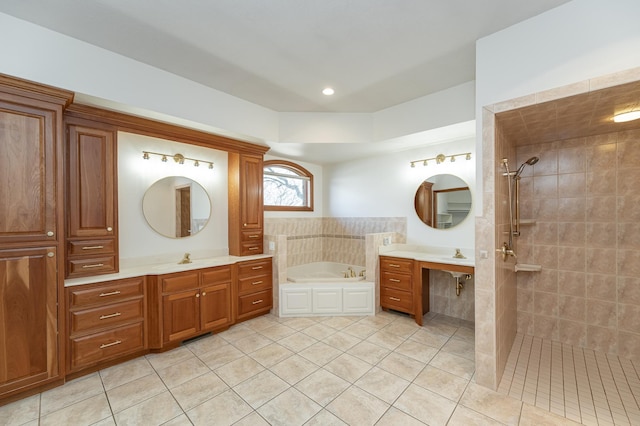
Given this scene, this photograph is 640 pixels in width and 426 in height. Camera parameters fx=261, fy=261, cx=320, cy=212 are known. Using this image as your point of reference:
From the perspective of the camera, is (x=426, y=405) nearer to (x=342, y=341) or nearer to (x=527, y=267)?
(x=342, y=341)

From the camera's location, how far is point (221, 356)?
2564 mm

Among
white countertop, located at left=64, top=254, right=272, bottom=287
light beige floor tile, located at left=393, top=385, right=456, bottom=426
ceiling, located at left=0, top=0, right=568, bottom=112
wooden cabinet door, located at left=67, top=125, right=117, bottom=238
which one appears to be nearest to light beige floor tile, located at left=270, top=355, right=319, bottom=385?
light beige floor tile, located at left=393, top=385, right=456, bottom=426

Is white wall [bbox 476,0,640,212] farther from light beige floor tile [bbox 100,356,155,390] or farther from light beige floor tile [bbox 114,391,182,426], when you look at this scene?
light beige floor tile [bbox 100,356,155,390]

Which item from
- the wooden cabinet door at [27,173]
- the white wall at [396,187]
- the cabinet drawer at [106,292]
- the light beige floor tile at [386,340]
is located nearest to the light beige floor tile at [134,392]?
the cabinet drawer at [106,292]

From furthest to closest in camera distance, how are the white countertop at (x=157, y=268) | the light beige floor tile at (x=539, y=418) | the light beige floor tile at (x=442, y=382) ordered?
the white countertop at (x=157, y=268), the light beige floor tile at (x=442, y=382), the light beige floor tile at (x=539, y=418)

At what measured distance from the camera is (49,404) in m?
1.91

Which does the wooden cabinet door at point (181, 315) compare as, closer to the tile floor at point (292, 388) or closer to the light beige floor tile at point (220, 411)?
the tile floor at point (292, 388)

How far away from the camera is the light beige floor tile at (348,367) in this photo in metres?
2.22

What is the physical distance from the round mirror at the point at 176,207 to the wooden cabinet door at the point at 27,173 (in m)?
0.92

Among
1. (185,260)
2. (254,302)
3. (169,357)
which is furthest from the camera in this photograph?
(254,302)

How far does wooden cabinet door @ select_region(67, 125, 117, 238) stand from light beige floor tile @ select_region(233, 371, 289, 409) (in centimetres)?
193

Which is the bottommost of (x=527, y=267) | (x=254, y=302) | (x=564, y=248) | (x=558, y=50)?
(x=254, y=302)

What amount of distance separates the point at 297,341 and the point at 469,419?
1659mm

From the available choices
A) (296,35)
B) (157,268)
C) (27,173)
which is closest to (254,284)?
(157,268)
